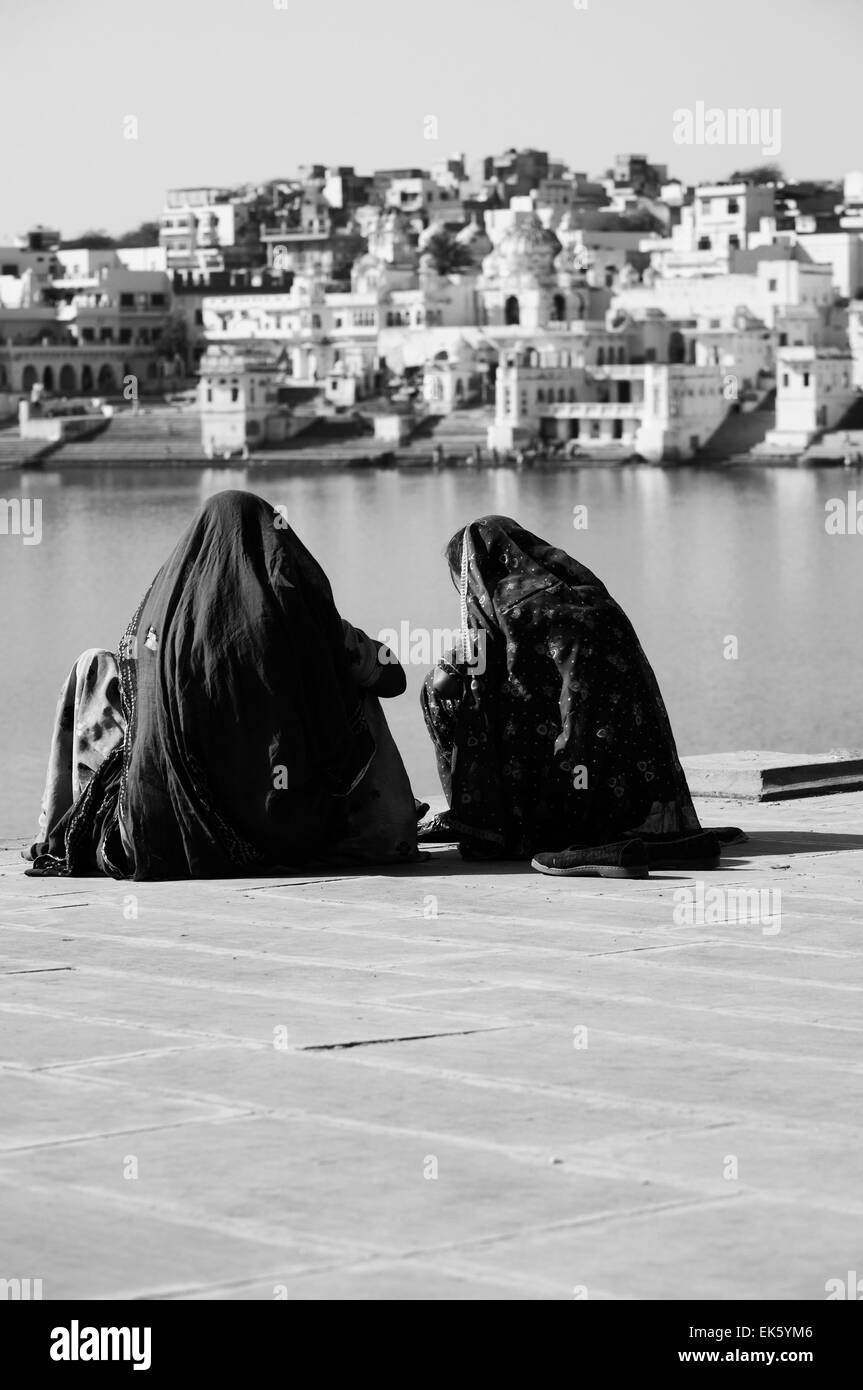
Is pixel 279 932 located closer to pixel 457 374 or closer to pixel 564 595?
pixel 564 595

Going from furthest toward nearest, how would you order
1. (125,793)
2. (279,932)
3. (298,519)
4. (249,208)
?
(249,208), (298,519), (125,793), (279,932)

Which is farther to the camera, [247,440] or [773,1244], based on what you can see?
[247,440]

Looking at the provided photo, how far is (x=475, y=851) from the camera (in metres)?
4.08

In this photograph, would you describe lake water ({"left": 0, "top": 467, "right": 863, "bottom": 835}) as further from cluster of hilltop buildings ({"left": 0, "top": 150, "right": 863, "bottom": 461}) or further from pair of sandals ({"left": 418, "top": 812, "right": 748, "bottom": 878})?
pair of sandals ({"left": 418, "top": 812, "right": 748, "bottom": 878})

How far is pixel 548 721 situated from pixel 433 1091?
1511mm

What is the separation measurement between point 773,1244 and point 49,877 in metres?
2.07

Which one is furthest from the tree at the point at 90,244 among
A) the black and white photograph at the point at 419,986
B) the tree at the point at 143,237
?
the black and white photograph at the point at 419,986

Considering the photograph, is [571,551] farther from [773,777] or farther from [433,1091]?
[433,1091]

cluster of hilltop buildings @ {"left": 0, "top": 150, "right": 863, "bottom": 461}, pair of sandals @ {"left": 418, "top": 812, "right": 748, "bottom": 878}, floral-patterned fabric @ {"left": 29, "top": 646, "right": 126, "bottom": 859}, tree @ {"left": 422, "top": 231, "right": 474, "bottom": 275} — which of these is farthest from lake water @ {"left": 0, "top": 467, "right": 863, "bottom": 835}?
tree @ {"left": 422, "top": 231, "right": 474, "bottom": 275}

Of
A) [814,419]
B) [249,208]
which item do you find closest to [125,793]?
[814,419]

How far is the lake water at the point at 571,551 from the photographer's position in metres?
13.5

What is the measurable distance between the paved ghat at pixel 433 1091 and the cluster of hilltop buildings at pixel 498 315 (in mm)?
40886

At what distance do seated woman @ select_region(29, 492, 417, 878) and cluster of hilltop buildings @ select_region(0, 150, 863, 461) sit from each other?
40.4 m

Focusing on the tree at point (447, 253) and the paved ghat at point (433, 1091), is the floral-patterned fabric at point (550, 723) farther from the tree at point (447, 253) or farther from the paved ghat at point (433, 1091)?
the tree at point (447, 253)
